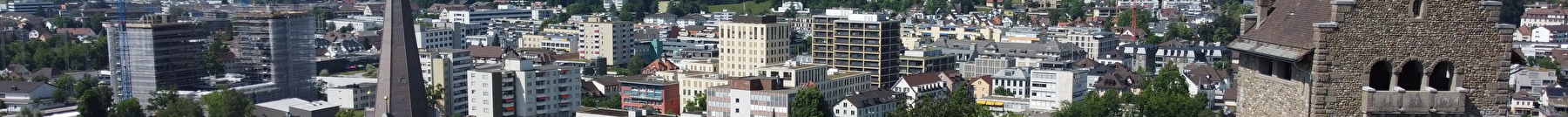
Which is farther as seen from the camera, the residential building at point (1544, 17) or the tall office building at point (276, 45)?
the residential building at point (1544, 17)

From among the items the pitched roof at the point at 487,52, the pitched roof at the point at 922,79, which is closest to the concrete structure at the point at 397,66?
the pitched roof at the point at 922,79

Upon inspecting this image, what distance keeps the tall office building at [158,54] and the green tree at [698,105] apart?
6.31m

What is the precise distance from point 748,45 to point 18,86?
12.5 meters

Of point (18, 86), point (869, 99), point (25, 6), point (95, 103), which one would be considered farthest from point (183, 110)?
point (25, 6)

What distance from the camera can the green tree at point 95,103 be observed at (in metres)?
26.9

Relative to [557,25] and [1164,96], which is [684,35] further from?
[1164,96]

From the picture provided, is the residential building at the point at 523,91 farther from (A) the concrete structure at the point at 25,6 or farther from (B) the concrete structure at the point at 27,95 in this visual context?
(A) the concrete structure at the point at 25,6

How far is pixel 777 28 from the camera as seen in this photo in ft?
139

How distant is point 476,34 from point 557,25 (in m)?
3.34

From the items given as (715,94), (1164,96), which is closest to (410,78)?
(1164,96)

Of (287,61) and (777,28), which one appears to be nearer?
(287,61)

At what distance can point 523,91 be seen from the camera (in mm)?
30859

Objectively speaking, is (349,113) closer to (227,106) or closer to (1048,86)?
(227,106)

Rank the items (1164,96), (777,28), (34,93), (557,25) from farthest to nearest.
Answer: (557,25)
(777,28)
(34,93)
(1164,96)
